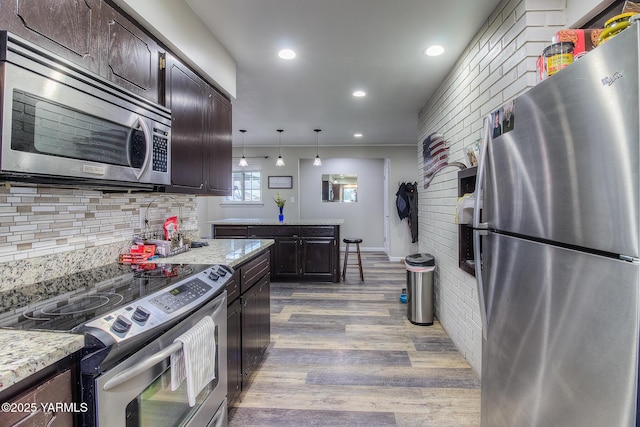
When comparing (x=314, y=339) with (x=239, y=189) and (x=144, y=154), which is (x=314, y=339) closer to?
(x=144, y=154)

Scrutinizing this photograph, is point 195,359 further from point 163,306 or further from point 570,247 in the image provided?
point 570,247

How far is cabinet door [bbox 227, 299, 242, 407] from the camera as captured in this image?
1.76 metres

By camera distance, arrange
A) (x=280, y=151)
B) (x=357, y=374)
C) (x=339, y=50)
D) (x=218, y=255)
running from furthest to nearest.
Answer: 1. (x=280, y=151)
2. (x=339, y=50)
3. (x=357, y=374)
4. (x=218, y=255)

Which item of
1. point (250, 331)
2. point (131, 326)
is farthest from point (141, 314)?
point (250, 331)

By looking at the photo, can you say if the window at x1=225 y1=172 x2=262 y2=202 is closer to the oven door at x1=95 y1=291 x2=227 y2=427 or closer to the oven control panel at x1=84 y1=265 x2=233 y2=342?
the oven control panel at x1=84 y1=265 x2=233 y2=342

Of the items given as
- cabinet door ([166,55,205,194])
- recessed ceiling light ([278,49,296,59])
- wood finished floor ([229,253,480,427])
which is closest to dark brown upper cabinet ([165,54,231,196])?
cabinet door ([166,55,205,194])

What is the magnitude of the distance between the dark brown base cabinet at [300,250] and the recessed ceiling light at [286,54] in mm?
2644

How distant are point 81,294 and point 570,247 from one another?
1633 mm

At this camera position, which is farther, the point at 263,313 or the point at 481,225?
Answer: the point at 263,313

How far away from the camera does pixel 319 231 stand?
15.9 feet

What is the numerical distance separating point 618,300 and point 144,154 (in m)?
1.75

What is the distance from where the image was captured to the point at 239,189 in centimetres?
730

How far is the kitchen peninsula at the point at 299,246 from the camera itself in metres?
4.85

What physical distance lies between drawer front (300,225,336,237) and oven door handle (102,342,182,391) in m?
3.74
